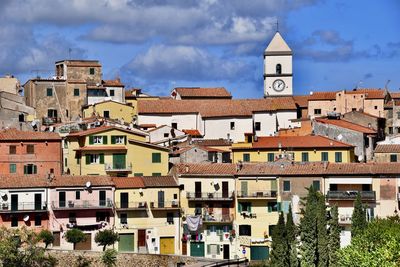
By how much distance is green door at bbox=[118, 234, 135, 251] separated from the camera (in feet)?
227

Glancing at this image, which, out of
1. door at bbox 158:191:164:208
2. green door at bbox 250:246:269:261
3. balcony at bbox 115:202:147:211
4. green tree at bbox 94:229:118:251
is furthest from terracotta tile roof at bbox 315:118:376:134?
green tree at bbox 94:229:118:251

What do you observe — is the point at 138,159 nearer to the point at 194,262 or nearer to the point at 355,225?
the point at 194,262

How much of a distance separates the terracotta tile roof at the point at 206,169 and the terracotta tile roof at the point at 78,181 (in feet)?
15.4

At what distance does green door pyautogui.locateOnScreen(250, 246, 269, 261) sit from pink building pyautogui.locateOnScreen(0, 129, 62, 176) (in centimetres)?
1388

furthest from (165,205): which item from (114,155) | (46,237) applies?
(46,237)

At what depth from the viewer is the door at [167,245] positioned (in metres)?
70.1

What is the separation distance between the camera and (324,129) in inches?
3285

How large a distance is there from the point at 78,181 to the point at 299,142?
1654cm

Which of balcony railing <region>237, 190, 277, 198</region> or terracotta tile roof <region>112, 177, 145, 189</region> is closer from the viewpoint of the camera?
balcony railing <region>237, 190, 277, 198</region>

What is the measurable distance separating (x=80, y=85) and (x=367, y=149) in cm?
2323

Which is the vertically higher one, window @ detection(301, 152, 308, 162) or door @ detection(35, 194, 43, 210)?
window @ detection(301, 152, 308, 162)

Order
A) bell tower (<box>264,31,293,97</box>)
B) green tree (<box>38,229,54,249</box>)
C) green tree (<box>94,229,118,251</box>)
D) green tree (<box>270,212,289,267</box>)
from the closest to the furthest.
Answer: green tree (<box>270,212,289,267</box>) → green tree (<box>38,229,54,249</box>) → green tree (<box>94,229,118,251</box>) → bell tower (<box>264,31,293,97</box>)

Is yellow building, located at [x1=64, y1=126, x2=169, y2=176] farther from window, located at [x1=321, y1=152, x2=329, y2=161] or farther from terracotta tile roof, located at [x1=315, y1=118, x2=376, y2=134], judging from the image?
terracotta tile roof, located at [x1=315, y1=118, x2=376, y2=134]

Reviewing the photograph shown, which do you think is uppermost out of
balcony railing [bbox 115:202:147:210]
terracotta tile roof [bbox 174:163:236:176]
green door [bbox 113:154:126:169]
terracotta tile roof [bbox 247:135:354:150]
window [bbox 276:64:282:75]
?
window [bbox 276:64:282:75]
